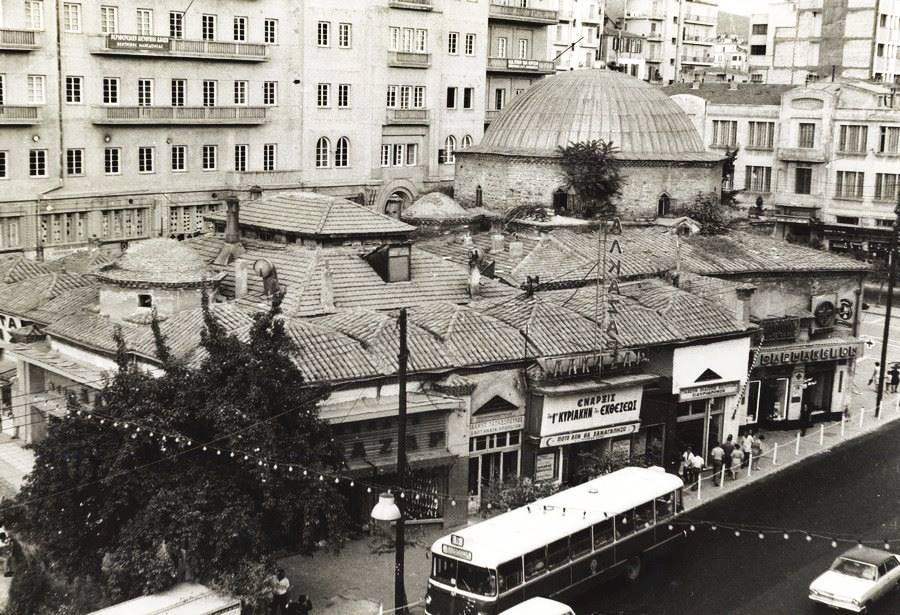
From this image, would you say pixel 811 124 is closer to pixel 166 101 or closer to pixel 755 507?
pixel 166 101

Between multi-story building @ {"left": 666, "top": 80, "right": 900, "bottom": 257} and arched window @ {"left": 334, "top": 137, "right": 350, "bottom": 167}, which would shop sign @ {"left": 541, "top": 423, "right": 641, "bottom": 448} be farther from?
multi-story building @ {"left": 666, "top": 80, "right": 900, "bottom": 257}

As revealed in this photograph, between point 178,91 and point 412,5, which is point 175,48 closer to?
point 178,91

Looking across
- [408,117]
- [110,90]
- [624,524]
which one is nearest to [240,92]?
[110,90]

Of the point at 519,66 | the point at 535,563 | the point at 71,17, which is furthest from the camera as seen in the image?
the point at 519,66

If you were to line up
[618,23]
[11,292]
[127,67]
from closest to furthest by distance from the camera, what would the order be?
[11,292], [127,67], [618,23]

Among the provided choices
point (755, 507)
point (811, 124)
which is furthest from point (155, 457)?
point (811, 124)
